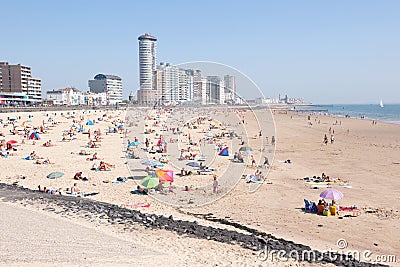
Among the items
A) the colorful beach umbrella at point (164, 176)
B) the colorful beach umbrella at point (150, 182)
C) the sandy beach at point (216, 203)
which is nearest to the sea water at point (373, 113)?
the sandy beach at point (216, 203)

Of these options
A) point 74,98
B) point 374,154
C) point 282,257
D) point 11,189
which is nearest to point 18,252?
point 282,257

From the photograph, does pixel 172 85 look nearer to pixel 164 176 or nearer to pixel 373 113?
pixel 164 176

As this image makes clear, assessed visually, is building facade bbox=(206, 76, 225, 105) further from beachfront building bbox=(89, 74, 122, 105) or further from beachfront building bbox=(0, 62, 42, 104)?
beachfront building bbox=(89, 74, 122, 105)

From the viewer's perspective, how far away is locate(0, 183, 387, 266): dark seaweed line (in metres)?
7.64

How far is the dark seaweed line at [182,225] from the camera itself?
764 centimetres

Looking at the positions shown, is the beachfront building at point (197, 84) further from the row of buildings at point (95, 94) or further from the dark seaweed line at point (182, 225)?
the row of buildings at point (95, 94)

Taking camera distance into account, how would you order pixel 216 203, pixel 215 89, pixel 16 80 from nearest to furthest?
pixel 215 89, pixel 216 203, pixel 16 80

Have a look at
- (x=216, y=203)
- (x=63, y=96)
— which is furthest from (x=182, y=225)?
(x=63, y=96)

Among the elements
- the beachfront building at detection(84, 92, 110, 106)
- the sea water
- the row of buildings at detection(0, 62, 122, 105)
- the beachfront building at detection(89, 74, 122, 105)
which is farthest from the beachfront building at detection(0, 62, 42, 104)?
the sea water

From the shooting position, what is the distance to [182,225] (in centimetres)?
892

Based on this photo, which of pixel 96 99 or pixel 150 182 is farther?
pixel 96 99

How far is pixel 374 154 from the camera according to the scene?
22.4m

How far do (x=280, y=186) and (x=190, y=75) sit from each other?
5.82m

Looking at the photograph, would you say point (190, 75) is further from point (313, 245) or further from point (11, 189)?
point (11, 189)
